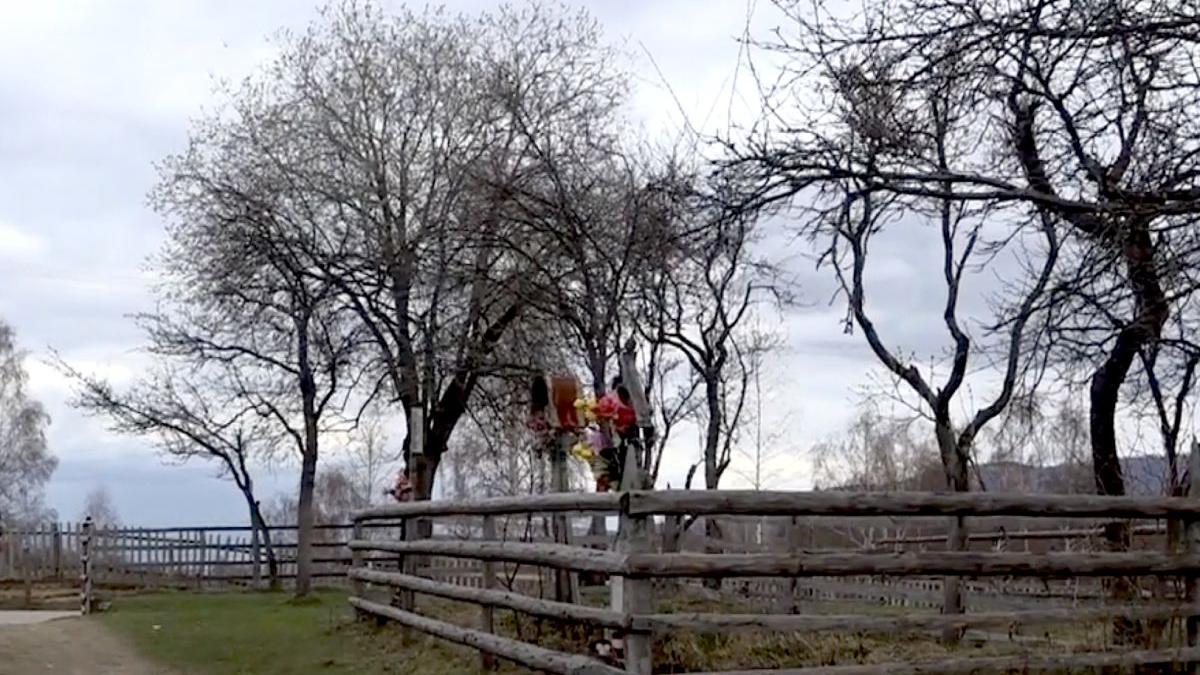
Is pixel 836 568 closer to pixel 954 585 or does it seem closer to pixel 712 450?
pixel 954 585

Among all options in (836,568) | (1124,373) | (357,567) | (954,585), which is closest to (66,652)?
(357,567)

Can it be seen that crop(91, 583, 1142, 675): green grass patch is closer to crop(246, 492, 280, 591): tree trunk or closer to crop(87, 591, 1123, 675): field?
crop(87, 591, 1123, 675): field

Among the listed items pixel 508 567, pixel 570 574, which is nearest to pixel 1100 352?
pixel 570 574

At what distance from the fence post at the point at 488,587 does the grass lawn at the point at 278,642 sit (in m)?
0.17

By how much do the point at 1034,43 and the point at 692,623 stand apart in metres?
3.33

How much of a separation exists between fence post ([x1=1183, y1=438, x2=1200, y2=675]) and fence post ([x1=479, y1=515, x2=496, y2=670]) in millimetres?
4459

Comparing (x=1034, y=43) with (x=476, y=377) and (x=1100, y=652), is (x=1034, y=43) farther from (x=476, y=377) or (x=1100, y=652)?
(x=476, y=377)

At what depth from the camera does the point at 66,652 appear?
46.3 feet

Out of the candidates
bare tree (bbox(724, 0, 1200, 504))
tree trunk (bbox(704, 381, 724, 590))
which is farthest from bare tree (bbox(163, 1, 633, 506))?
bare tree (bbox(724, 0, 1200, 504))

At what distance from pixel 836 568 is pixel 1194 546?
8.44ft

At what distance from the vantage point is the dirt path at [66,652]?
12.7 metres

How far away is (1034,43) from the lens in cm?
688

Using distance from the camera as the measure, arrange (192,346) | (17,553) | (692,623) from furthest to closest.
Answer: (17,553), (192,346), (692,623)

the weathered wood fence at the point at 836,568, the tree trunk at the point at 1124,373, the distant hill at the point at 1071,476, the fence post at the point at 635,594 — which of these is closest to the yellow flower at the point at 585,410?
the weathered wood fence at the point at 836,568
